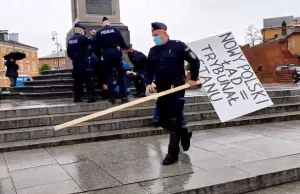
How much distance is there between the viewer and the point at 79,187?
13.6ft

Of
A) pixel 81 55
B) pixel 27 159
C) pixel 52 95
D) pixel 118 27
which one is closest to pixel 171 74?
pixel 27 159

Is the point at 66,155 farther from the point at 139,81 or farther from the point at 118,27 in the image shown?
the point at 118,27

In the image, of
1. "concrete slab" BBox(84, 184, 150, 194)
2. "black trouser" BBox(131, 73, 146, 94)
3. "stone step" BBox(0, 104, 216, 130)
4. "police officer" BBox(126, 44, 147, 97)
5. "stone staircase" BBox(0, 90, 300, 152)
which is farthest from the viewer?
"black trouser" BBox(131, 73, 146, 94)

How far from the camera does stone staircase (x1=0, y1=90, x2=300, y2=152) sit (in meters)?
6.75

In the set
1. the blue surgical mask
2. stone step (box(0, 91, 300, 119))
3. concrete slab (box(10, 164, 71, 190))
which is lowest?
concrete slab (box(10, 164, 71, 190))

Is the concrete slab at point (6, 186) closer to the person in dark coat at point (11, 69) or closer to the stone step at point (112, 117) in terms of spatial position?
the stone step at point (112, 117)

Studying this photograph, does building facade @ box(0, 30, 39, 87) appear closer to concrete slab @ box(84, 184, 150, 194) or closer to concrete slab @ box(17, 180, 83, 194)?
concrete slab @ box(17, 180, 83, 194)

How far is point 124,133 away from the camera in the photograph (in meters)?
7.18

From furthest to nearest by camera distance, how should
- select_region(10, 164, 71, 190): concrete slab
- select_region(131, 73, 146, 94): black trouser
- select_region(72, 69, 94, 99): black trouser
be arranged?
1. select_region(131, 73, 146, 94): black trouser
2. select_region(72, 69, 94, 99): black trouser
3. select_region(10, 164, 71, 190): concrete slab

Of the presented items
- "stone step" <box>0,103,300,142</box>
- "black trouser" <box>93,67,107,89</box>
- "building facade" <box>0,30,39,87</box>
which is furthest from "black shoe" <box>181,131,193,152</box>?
"building facade" <box>0,30,39,87</box>

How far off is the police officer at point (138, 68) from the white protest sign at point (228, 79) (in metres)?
3.68

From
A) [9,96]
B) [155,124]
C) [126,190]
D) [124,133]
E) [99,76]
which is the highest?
[99,76]

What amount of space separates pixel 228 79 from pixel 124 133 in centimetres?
247

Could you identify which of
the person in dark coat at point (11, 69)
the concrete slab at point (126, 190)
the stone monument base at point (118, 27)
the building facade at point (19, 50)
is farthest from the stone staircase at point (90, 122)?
the building facade at point (19, 50)
